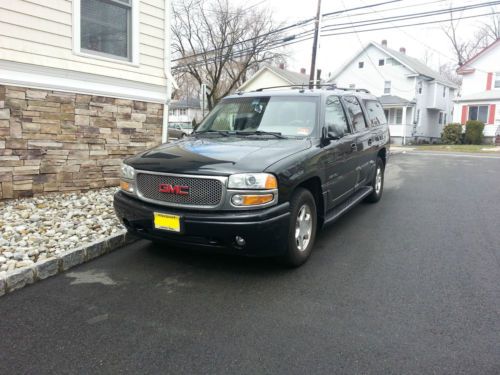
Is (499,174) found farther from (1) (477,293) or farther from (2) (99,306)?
(2) (99,306)

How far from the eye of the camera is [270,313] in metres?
3.16

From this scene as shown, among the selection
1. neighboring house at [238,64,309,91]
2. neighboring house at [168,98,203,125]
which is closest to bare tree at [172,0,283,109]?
neighboring house at [238,64,309,91]

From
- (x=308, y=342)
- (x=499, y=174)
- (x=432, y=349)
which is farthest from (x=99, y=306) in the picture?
(x=499, y=174)

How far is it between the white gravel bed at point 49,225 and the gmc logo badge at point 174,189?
132 centimetres

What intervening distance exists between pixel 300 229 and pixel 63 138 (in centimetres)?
440

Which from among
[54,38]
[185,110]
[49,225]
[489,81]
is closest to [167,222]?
[49,225]

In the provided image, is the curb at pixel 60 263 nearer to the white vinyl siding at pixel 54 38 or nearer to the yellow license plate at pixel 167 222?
the yellow license plate at pixel 167 222

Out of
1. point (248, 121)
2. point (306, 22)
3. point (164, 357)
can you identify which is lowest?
point (164, 357)

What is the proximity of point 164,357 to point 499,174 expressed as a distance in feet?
A: 38.0

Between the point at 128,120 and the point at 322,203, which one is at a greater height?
the point at 128,120

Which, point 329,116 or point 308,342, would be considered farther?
point 329,116

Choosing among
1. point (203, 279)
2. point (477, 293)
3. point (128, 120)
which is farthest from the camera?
point (128, 120)

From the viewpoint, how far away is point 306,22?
18781mm

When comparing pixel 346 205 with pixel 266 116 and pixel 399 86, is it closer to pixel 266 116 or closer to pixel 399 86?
pixel 266 116
